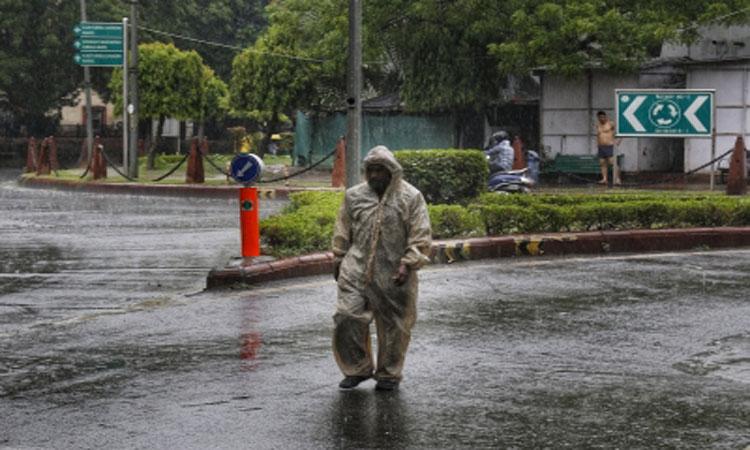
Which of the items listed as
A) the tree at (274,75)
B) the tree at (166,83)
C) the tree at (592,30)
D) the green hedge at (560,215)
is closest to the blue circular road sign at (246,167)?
the green hedge at (560,215)

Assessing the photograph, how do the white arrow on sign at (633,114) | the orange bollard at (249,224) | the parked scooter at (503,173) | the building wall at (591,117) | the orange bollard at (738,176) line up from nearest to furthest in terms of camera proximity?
the orange bollard at (249,224) < the parked scooter at (503,173) < the orange bollard at (738,176) < the white arrow on sign at (633,114) < the building wall at (591,117)

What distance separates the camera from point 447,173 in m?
20.7

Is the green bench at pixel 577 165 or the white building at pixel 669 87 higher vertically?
the white building at pixel 669 87

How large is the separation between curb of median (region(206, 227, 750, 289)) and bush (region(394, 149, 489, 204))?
12.0 feet

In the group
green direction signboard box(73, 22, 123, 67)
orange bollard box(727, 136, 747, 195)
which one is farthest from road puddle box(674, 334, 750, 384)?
green direction signboard box(73, 22, 123, 67)

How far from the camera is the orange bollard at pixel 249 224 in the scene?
14469 mm

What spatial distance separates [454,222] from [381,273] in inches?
343

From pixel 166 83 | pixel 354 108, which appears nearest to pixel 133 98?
pixel 166 83

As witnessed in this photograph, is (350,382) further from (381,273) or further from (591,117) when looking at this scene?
(591,117)

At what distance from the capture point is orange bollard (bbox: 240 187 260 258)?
14469 millimetres

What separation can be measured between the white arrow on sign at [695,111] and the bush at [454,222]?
9.67m

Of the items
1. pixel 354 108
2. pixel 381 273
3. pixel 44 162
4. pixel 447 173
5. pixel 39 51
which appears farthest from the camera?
pixel 39 51

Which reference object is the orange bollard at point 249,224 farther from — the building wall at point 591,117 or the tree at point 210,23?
the tree at point 210,23

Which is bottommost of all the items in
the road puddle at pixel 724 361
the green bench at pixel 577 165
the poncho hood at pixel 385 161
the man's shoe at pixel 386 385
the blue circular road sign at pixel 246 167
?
the road puddle at pixel 724 361
